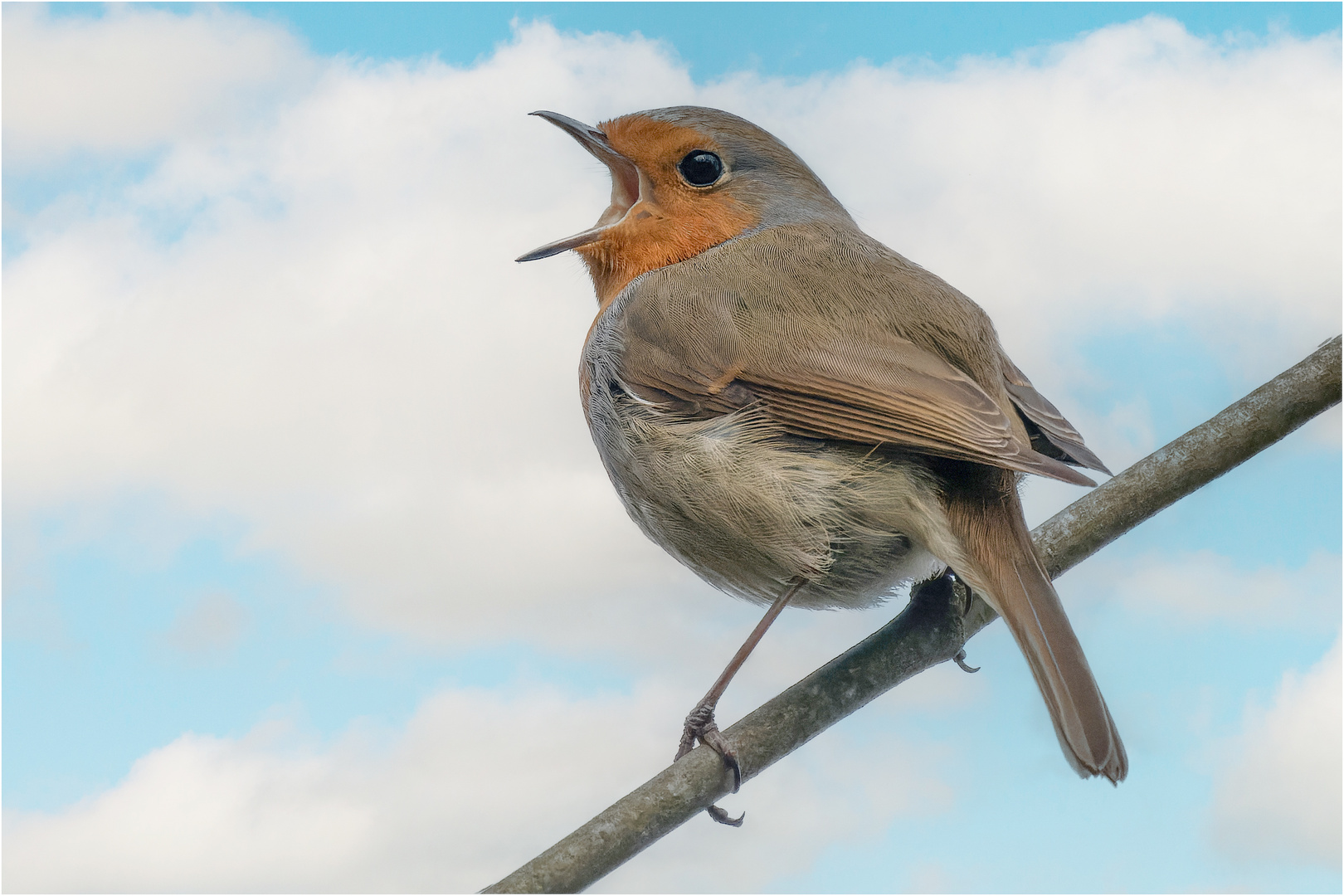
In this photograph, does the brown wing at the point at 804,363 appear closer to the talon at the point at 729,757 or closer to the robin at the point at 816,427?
the robin at the point at 816,427

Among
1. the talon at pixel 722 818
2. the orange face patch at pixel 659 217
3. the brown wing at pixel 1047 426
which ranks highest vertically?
the orange face patch at pixel 659 217

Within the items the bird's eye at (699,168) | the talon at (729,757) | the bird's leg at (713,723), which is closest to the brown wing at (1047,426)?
the bird's leg at (713,723)

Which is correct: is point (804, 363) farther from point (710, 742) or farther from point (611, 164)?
point (611, 164)

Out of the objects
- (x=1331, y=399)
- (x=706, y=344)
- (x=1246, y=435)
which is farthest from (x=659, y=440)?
(x=1331, y=399)

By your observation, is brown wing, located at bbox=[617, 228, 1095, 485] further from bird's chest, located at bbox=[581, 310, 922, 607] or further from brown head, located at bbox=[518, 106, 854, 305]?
brown head, located at bbox=[518, 106, 854, 305]

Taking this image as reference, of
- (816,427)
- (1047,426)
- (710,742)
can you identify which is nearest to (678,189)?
(816,427)

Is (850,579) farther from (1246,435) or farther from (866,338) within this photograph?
(1246,435)

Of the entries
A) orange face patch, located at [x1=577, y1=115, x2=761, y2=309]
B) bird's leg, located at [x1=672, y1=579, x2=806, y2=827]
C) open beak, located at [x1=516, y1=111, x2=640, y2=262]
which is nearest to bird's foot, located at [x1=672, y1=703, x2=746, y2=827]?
bird's leg, located at [x1=672, y1=579, x2=806, y2=827]
